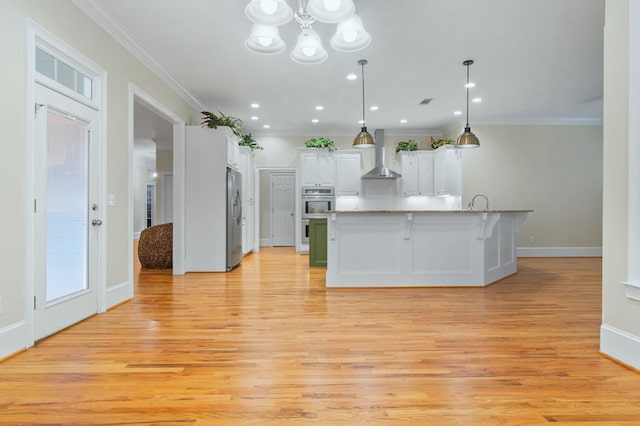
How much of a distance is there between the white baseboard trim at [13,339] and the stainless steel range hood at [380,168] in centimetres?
601

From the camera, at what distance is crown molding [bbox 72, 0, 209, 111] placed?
10.1ft

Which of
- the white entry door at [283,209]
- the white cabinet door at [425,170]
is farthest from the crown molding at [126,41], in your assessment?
the white cabinet door at [425,170]

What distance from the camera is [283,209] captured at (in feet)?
30.0

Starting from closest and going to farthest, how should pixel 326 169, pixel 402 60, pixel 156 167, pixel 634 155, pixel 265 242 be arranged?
pixel 634 155, pixel 402 60, pixel 326 169, pixel 265 242, pixel 156 167

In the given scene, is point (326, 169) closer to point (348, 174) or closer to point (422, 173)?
point (348, 174)

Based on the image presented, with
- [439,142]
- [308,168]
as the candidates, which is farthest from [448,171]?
[308,168]

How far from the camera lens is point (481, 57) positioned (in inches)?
166

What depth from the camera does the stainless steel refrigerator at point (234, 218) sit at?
18.2 feet

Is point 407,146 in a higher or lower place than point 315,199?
higher

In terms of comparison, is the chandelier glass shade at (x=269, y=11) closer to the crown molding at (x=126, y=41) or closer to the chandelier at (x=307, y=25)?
the chandelier at (x=307, y=25)


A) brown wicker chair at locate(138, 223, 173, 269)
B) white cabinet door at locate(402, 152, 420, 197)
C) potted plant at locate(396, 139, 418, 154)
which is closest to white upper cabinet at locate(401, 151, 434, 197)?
white cabinet door at locate(402, 152, 420, 197)

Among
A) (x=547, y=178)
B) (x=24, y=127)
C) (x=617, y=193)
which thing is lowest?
(x=617, y=193)

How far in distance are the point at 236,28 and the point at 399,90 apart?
2.81m

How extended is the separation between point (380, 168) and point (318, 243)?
2.32 m
